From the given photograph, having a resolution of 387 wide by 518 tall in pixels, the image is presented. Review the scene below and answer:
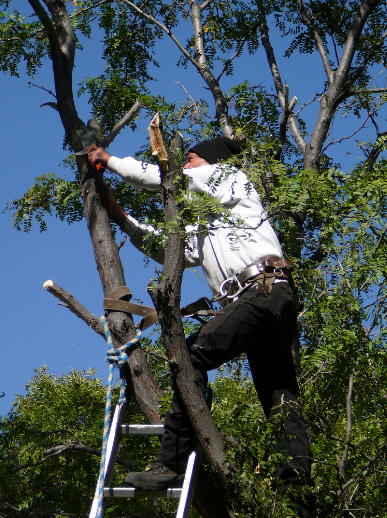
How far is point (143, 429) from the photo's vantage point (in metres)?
3.20

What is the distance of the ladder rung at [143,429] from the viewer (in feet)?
10.3

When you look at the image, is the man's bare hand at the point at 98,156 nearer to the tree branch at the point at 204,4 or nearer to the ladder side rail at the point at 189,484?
the ladder side rail at the point at 189,484

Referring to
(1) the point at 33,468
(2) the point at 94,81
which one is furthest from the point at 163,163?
(2) the point at 94,81

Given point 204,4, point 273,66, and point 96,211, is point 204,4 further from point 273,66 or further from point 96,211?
point 96,211

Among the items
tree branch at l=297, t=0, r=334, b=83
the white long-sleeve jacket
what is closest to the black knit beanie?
the white long-sleeve jacket

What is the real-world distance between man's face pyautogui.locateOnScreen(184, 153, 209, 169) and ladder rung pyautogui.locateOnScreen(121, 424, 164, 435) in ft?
5.34

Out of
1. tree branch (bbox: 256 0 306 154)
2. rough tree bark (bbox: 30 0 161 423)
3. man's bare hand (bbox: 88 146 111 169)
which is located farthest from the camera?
tree branch (bbox: 256 0 306 154)

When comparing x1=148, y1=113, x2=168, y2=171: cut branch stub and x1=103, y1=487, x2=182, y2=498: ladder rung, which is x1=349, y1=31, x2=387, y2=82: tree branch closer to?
x1=148, y1=113, x2=168, y2=171: cut branch stub

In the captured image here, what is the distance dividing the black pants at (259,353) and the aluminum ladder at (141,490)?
10cm

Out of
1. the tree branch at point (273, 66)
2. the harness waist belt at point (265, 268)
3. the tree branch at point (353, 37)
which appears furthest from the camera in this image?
the tree branch at point (273, 66)

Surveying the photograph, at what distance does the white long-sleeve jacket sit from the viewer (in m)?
3.29

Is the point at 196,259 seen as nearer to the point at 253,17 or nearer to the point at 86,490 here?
the point at 86,490

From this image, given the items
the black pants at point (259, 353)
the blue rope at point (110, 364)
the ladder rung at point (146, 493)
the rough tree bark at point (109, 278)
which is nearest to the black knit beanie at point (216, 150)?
the rough tree bark at point (109, 278)

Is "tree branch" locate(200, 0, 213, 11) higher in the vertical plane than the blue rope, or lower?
higher
